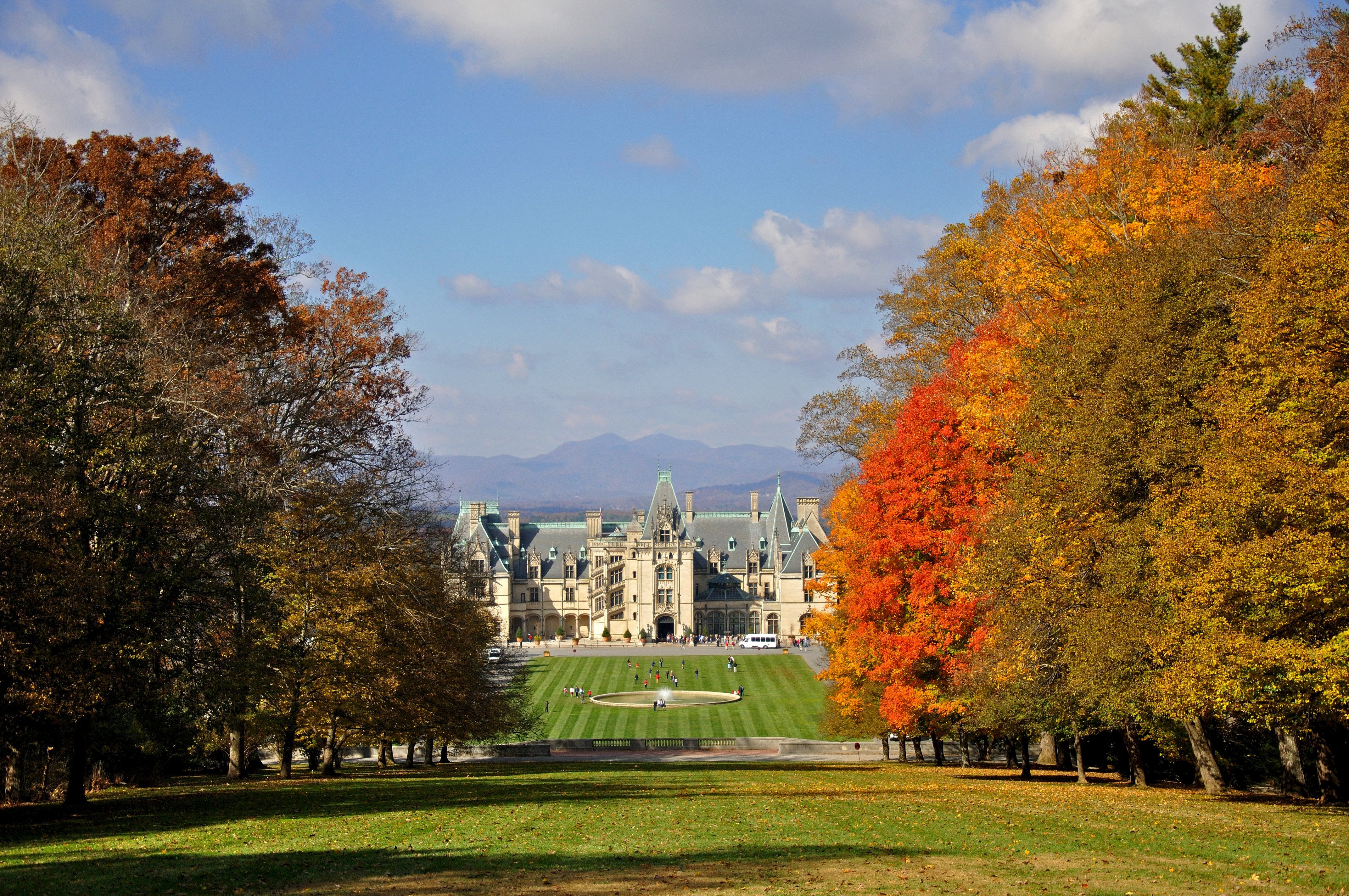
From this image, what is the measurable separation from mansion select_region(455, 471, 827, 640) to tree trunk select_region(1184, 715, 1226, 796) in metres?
81.1

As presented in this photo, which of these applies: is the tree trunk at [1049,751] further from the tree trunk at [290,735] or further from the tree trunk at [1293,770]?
the tree trunk at [290,735]

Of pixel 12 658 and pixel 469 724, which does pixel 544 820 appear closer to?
pixel 12 658

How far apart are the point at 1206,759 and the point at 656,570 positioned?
88.0m

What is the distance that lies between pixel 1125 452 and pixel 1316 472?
192 inches

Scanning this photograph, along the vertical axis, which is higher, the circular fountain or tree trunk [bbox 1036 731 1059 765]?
the circular fountain

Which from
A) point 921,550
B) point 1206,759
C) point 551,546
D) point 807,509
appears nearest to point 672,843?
point 1206,759

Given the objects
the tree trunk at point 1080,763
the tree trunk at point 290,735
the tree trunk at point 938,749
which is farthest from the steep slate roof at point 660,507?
the tree trunk at point 290,735

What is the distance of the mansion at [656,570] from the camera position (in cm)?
11019

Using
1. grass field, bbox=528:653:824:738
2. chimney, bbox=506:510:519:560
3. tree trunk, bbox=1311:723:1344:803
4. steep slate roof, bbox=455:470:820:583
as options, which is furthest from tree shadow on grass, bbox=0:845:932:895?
chimney, bbox=506:510:519:560

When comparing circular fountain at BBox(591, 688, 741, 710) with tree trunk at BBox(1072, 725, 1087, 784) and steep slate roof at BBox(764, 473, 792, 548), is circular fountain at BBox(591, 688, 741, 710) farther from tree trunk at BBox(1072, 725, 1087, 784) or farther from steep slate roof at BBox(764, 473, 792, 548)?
steep slate roof at BBox(764, 473, 792, 548)

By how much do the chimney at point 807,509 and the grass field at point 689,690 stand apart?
1045 inches

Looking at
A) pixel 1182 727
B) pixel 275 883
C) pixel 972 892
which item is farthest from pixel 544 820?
pixel 1182 727

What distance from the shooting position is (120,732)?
1867 cm

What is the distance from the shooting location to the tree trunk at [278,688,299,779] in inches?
997
